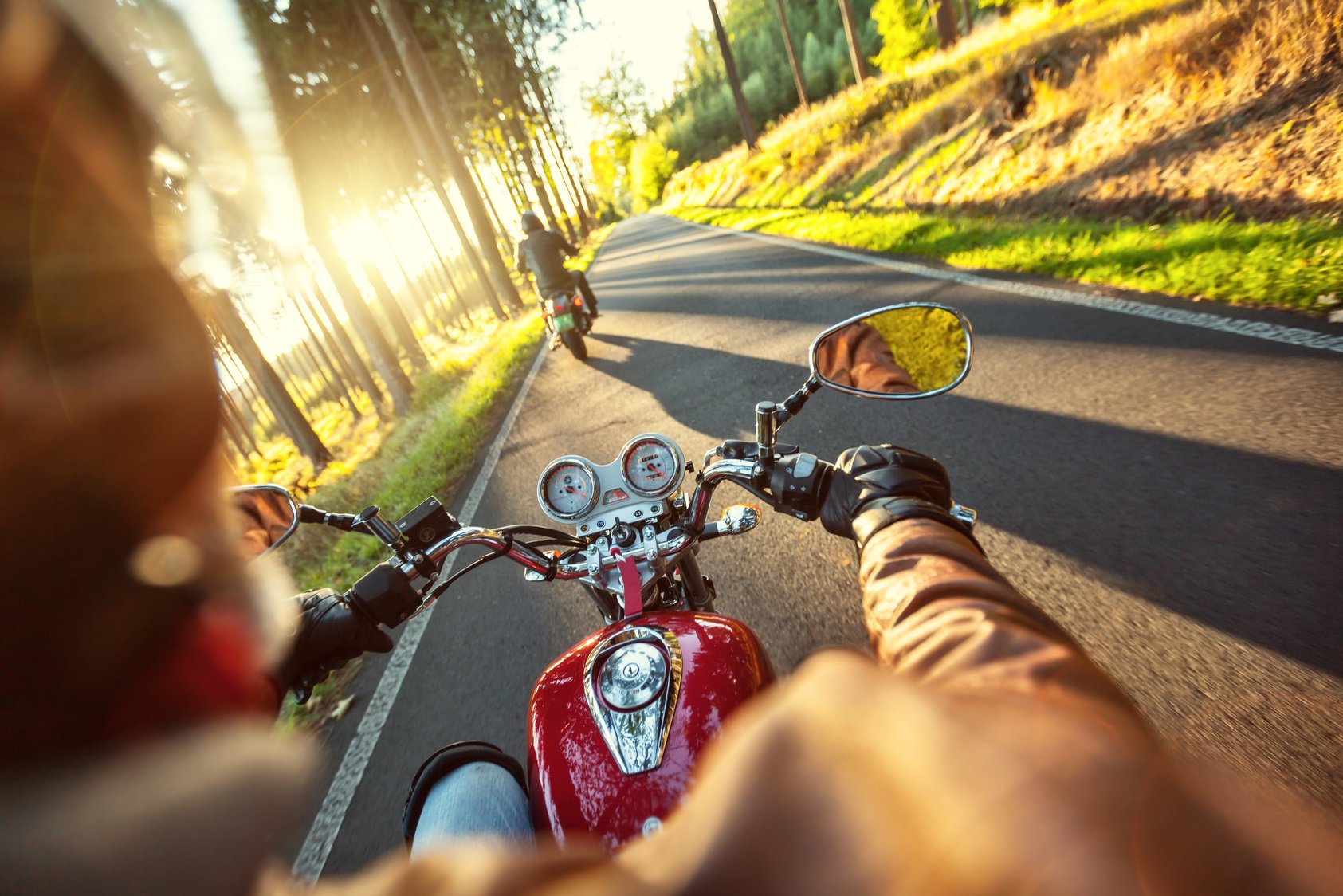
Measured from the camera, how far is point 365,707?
3.19 m

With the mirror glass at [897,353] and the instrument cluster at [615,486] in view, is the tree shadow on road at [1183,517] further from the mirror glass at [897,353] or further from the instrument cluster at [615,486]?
the instrument cluster at [615,486]

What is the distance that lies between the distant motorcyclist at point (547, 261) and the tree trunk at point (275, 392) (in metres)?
8.55

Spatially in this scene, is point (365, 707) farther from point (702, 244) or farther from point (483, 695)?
point (702, 244)

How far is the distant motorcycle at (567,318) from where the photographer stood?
27.7 feet

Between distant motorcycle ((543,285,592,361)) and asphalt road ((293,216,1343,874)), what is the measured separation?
12.0ft

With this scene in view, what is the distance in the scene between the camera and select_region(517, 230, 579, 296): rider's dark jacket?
888 cm

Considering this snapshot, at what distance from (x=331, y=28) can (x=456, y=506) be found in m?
13.8

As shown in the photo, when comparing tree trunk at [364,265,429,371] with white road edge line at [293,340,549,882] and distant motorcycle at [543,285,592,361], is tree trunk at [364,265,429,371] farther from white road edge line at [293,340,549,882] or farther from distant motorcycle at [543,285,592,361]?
white road edge line at [293,340,549,882]

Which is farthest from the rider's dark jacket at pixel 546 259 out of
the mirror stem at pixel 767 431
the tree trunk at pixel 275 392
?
the tree trunk at pixel 275 392

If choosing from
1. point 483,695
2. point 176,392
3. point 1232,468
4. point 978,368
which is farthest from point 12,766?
point 978,368

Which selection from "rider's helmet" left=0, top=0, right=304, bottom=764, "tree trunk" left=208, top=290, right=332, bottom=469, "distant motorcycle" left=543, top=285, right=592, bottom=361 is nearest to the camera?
"rider's helmet" left=0, top=0, right=304, bottom=764

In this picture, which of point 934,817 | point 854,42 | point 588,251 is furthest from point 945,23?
point 934,817

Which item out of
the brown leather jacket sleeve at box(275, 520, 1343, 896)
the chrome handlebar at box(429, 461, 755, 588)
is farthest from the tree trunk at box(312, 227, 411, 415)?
the brown leather jacket sleeve at box(275, 520, 1343, 896)

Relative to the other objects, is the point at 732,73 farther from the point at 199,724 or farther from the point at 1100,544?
the point at 199,724
